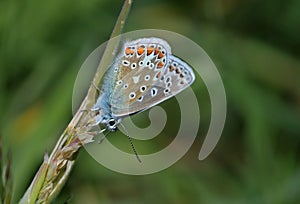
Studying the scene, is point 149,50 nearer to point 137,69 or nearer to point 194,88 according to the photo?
point 137,69

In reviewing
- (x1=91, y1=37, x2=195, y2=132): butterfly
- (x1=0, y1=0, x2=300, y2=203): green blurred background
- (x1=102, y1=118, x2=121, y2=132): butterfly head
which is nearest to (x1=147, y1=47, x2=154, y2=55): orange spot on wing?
(x1=91, y1=37, x2=195, y2=132): butterfly

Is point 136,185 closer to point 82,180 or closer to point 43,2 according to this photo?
point 82,180

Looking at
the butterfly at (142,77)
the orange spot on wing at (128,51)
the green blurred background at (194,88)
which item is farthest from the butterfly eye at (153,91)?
the green blurred background at (194,88)

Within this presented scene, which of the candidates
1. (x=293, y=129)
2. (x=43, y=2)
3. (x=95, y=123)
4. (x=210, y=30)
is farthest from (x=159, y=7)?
(x=95, y=123)

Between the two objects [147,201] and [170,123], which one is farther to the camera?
[170,123]

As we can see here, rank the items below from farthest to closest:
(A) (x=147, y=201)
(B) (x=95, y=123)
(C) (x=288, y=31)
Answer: (C) (x=288, y=31) → (A) (x=147, y=201) → (B) (x=95, y=123)

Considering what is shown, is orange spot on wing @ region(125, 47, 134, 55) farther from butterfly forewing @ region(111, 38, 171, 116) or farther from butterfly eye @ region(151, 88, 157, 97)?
butterfly eye @ region(151, 88, 157, 97)

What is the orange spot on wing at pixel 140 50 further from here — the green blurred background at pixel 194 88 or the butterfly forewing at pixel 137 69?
the green blurred background at pixel 194 88
